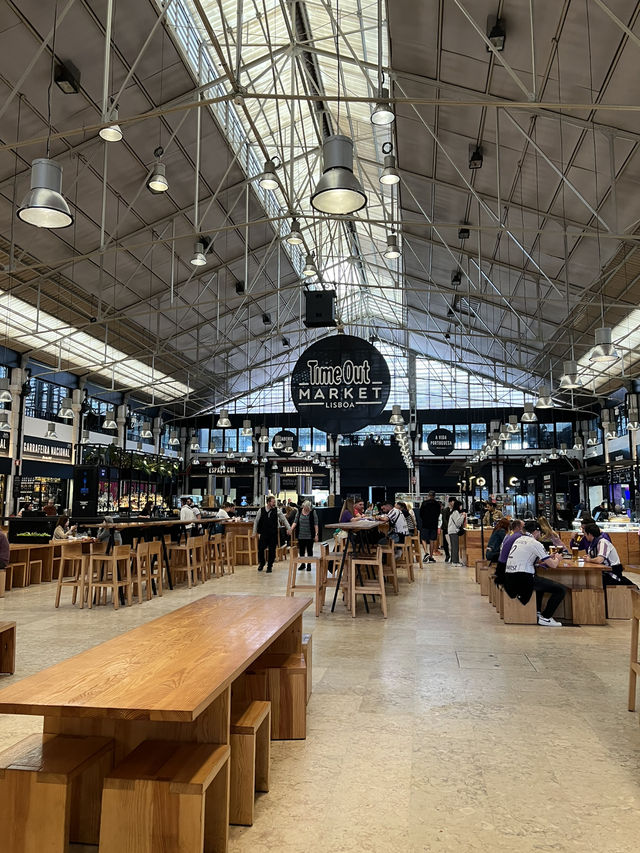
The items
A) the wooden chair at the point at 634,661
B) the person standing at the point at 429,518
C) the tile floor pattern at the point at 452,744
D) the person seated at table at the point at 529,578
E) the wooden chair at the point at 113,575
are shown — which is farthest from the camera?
the person standing at the point at 429,518

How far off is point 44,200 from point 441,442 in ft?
53.6

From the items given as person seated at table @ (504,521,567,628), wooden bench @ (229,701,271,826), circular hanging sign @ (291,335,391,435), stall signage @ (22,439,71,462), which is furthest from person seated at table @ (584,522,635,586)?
stall signage @ (22,439,71,462)

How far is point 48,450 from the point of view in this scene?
67.9 feet

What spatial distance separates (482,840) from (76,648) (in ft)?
14.8

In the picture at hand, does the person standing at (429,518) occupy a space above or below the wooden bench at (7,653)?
above

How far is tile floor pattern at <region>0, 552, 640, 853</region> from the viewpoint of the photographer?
2594 millimetres

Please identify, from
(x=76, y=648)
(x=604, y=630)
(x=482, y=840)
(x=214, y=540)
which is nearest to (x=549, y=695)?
(x=482, y=840)

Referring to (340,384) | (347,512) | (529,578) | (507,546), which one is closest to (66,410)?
(347,512)

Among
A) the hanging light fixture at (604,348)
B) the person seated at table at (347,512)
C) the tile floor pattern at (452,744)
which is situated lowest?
the tile floor pattern at (452,744)

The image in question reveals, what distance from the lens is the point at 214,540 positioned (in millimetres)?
12375

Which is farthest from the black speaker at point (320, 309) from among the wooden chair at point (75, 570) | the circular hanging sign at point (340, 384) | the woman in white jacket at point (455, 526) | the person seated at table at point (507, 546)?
the person seated at table at point (507, 546)

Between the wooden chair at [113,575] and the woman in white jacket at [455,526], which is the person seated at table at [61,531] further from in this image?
the woman in white jacket at [455,526]

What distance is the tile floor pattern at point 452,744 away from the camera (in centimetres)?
259

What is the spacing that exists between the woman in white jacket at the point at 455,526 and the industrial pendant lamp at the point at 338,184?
1012 centimetres
